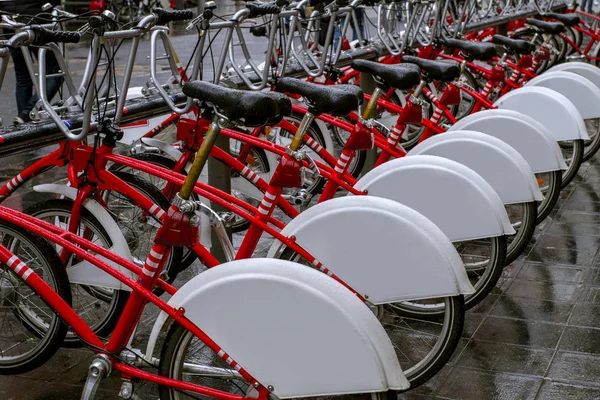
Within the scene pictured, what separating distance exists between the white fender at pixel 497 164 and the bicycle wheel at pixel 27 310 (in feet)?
7.42

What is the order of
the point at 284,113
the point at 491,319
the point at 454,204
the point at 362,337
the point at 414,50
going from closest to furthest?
1. the point at 362,337
2. the point at 284,113
3. the point at 454,204
4. the point at 491,319
5. the point at 414,50

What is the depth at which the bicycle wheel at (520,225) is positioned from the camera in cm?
530

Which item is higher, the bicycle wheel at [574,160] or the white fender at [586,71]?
the white fender at [586,71]

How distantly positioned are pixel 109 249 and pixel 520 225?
234 cm

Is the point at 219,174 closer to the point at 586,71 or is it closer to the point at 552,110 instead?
the point at 552,110

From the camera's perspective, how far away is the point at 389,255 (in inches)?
153

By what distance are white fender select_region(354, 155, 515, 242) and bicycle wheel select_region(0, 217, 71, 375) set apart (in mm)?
1575

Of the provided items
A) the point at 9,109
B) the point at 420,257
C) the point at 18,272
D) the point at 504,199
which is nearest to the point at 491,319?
the point at 504,199

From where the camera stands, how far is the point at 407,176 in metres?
4.64

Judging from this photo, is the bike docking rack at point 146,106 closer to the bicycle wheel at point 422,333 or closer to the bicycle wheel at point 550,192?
the bicycle wheel at point 422,333

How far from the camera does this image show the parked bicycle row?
319cm

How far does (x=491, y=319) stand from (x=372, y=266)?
1.32m

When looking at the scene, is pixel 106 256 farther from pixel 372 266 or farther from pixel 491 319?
pixel 491 319

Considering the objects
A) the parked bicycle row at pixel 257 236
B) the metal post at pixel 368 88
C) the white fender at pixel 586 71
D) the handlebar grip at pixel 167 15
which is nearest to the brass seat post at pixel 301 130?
the parked bicycle row at pixel 257 236
